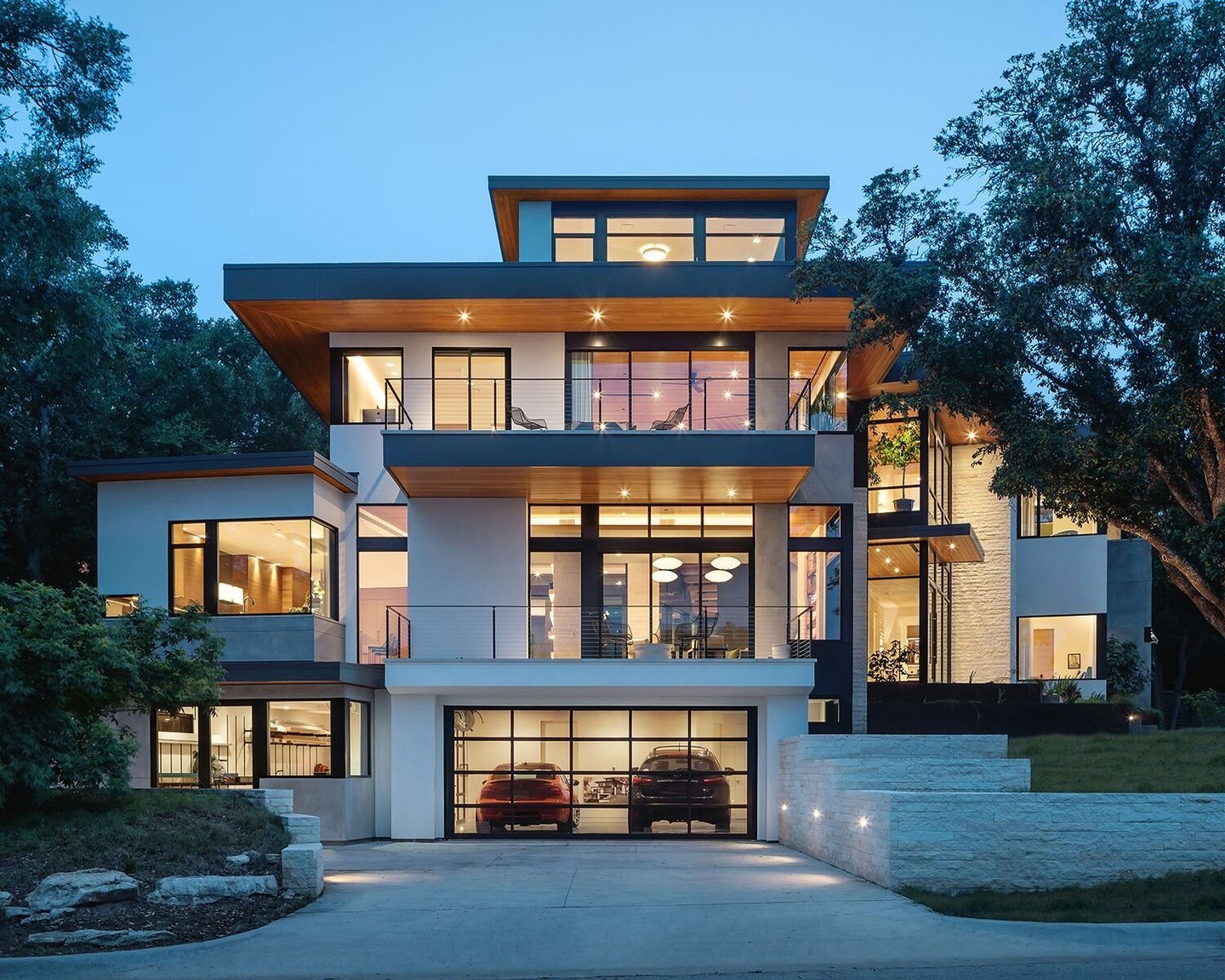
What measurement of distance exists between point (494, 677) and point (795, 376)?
320 inches

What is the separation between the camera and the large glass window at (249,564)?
21781 mm

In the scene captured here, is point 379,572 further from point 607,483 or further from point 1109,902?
point 1109,902

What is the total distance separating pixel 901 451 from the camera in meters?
27.4

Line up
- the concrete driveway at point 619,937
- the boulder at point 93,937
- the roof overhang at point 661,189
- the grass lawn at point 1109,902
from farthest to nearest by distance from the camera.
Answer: the roof overhang at point 661,189 → the grass lawn at point 1109,902 → the boulder at point 93,937 → the concrete driveway at point 619,937

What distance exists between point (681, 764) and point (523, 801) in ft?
9.41

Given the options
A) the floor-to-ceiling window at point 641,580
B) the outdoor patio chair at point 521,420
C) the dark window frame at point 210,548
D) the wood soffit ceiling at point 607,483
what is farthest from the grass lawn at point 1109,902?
the dark window frame at point 210,548

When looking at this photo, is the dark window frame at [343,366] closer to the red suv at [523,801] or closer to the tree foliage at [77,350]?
the tree foliage at [77,350]

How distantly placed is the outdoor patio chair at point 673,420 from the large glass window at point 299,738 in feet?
25.1

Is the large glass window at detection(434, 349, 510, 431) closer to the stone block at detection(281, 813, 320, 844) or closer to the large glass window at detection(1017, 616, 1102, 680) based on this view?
the stone block at detection(281, 813, 320, 844)

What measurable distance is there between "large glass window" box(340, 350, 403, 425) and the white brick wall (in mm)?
14258

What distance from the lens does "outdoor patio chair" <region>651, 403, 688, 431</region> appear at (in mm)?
22359

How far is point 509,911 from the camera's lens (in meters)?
12.3

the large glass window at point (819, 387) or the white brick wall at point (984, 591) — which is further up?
the large glass window at point (819, 387)

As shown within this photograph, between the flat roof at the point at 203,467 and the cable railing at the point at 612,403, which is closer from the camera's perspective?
the flat roof at the point at 203,467
